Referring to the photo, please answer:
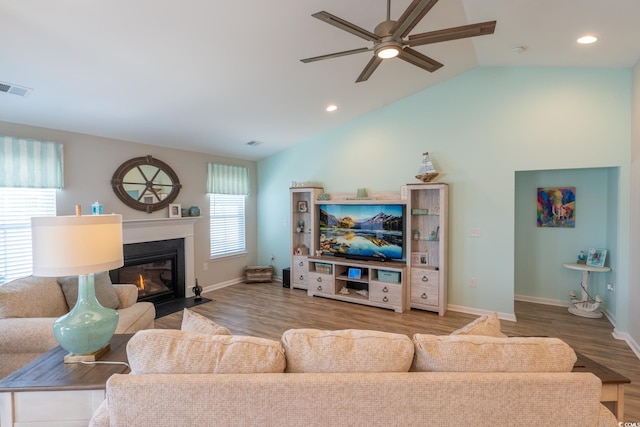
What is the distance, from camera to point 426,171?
443 centimetres

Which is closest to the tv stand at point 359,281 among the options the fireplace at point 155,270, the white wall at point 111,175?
the white wall at point 111,175

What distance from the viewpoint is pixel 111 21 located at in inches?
87.2

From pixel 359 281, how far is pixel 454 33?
3605mm

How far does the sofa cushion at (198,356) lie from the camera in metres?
1.30

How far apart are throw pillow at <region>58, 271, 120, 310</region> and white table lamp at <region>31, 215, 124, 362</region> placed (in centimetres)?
137

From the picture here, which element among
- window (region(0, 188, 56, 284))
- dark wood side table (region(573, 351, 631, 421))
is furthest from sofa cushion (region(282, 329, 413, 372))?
window (region(0, 188, 56, 284))

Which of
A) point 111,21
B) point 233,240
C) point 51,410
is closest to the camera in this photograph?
point 51,410

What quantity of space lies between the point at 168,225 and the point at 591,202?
241 inches

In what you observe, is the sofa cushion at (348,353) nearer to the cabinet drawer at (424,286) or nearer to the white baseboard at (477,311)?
the cabinet drawer at (424,286)

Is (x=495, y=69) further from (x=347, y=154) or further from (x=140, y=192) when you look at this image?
(x=140, y=192)

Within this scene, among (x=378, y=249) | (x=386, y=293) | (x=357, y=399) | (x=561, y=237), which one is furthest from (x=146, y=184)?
(x=561, y=237)

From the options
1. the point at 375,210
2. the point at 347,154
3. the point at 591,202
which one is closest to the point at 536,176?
the point at 591,202

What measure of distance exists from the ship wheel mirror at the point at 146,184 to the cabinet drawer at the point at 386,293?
11.2ft

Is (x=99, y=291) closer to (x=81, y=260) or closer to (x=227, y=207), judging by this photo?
(x=81, y=260)
